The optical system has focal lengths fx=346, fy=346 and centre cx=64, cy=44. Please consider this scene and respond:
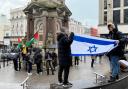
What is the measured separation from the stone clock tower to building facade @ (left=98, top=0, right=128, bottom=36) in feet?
167

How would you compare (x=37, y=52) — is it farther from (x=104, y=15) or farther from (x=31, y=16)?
(x=104, y=15)

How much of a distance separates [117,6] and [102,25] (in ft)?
18.8

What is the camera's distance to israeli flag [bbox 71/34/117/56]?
1025 centimetres

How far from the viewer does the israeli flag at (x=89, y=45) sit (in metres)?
10.2

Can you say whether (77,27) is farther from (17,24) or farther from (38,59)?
(38,59)

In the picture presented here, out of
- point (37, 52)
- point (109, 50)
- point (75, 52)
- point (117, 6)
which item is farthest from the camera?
point (117, 6)

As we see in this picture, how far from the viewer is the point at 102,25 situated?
8269 centimetres

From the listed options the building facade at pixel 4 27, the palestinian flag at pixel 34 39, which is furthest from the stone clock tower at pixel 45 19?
the building facade at pixel 4 27

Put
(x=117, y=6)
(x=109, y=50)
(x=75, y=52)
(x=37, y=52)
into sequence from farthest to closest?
(x=117, y=6)
(x=37, y=52)
(x=109, y=50)
(x=75, y=52)

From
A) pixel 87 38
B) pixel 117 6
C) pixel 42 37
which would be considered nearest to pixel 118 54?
pixel 87 38

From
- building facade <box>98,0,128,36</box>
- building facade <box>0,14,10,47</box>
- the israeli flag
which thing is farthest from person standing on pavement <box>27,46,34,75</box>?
building facade <box>0,14,10,47</box>

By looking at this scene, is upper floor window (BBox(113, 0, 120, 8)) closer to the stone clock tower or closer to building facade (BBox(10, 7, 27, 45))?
building facade (BBox(10, 7, 27, 45))

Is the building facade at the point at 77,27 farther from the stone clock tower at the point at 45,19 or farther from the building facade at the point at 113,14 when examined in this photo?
the stone clock tower at the point at 45,19

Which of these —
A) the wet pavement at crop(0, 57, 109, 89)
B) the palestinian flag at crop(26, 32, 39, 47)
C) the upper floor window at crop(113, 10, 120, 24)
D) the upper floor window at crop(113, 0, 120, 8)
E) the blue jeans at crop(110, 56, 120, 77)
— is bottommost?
the wet pavement at crop(0, 57, 109, 89)
